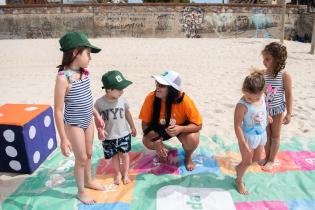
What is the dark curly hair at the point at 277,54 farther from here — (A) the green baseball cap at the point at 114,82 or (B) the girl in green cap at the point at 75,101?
(B) the girl in green cap at the point at 75,101

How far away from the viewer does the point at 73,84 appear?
8.85 feet

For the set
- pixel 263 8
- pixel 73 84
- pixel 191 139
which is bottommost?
pixel 191 139

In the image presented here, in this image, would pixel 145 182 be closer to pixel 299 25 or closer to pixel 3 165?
pixel 3 165

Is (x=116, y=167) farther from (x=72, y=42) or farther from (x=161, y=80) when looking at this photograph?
(x=72, y=42)

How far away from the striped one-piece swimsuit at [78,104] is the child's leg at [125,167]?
647mm

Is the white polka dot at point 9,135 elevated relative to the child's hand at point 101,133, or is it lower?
lower

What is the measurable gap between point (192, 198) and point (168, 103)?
101cm

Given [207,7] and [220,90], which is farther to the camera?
[207,7]

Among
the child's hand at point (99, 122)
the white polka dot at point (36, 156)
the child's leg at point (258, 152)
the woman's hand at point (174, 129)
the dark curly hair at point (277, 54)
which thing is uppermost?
the dark curly hair at point (277, 54)

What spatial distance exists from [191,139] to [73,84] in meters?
1.45

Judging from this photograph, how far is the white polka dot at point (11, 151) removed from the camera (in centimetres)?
349

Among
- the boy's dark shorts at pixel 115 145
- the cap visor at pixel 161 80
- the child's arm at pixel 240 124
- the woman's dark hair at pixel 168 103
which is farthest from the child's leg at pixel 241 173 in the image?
the boy's dark shorts at pixel 115 145

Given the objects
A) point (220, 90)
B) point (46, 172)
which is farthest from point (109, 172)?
point (220, 90)

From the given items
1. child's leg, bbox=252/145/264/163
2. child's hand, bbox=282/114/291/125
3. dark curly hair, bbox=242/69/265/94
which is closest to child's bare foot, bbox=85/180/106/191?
child's leg, bbox=252/145/264/163
